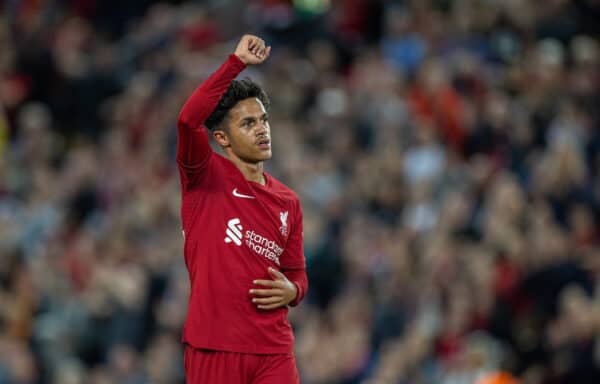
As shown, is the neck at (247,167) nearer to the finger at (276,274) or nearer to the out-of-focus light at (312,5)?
the finger at (276,274)

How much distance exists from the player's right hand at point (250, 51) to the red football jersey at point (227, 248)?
1.24 feet

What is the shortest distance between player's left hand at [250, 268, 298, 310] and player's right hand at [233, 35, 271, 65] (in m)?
1.02

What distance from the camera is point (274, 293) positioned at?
6.42 meters

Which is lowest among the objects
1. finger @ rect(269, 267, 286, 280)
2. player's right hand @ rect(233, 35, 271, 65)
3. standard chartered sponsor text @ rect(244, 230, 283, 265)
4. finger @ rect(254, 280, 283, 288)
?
A: finger @ rect(254, 280, 283, 288)

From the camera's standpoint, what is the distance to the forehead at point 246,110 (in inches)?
256

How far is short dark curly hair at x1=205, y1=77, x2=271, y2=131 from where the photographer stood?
6496mm

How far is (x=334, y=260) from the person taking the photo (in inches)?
493

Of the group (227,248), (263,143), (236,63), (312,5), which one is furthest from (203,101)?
(312,5)

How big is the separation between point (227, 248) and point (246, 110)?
2.20 ft

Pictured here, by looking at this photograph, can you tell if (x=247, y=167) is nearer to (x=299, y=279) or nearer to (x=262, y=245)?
(x=262, y=245)

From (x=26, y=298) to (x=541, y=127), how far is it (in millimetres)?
5218

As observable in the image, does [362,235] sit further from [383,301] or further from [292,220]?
[292,220]

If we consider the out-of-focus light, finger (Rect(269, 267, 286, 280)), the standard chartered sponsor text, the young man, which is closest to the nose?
the young man

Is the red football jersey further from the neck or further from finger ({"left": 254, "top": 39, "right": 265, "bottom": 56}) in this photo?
finger ({"left": 254, "top": 39, "right": 265, "bottom": 56})
